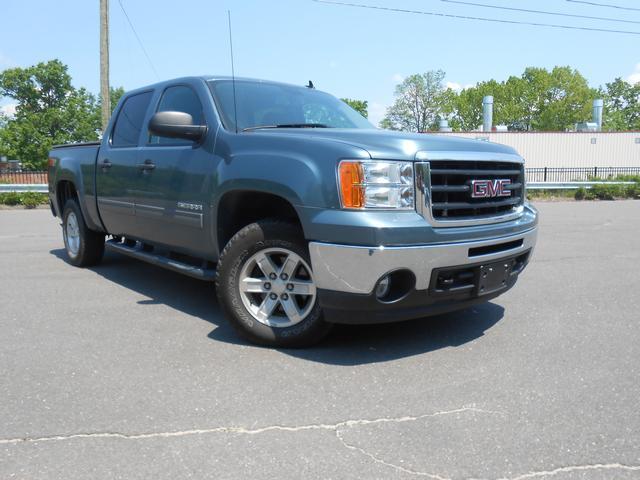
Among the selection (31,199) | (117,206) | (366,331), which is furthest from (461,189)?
(31,199)

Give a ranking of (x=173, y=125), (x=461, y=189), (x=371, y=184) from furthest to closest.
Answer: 1. (x=173, y=125)
2. (x=461, y=189)
3. (x=371, y=184)

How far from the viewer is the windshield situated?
4438 millimetres

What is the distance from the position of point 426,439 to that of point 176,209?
276cm

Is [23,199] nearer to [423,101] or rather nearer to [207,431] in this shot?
[207,431]

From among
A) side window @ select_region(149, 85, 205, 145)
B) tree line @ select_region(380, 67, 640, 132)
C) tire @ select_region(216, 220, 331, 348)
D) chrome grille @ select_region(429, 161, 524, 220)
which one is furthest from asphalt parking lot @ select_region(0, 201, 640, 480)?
tree line @ select_region(380, 67, 640, 132)

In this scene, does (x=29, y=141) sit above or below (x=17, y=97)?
below

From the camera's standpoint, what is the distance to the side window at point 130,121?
544cm

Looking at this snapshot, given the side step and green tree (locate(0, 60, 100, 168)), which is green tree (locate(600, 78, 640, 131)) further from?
the side step

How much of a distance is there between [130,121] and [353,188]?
10.6 ft

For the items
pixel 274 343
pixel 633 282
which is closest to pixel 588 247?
pixel 633 282

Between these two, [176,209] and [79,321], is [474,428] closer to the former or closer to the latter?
[176,209]

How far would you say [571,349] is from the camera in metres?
3.87

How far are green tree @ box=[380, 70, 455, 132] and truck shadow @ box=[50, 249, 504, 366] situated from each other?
86.6 meters

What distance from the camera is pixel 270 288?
3861 millimetres
